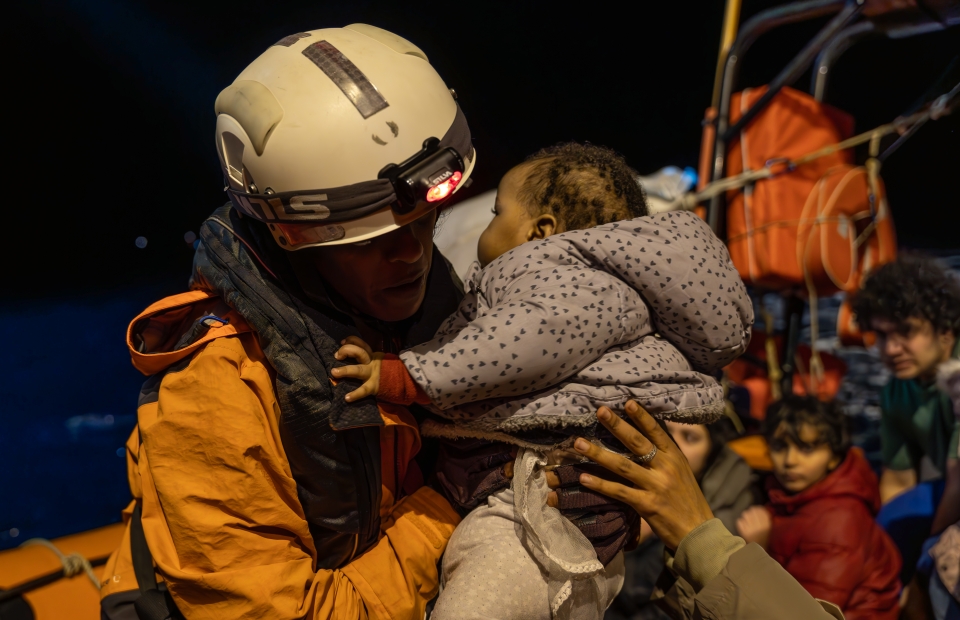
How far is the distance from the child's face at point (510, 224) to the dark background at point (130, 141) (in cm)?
97

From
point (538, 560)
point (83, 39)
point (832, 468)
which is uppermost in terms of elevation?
point (83, 39)

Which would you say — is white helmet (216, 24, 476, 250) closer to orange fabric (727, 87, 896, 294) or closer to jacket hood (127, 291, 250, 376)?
jacket hood (127, 291, 250, 376)

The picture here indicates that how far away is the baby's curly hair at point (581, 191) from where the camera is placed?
1469 millimetres

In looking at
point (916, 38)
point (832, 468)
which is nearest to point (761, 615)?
point (832, 468)

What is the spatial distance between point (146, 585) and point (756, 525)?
2.12 meters

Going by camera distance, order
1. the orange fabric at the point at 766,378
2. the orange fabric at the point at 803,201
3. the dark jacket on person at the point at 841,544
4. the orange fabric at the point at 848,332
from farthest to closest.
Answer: the orange fabric at the point at 766,378 < the orange fabric at the point at 848,332 < the orange fabric at the point at 803,201 < the dark jacket on person at the point at 841,544

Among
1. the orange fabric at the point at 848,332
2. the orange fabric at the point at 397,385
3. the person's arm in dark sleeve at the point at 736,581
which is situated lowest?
the orange fabric at the point at 848,332

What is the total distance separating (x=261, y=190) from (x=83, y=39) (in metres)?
1.04

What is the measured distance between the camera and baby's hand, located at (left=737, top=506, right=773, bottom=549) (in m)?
2.68

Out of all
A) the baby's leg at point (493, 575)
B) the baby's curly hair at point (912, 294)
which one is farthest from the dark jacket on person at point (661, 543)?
the baby's leg at point (493, 575)

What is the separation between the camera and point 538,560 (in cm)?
131

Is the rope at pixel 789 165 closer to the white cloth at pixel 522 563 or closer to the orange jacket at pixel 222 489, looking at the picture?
the white cloth at pixel 522 563

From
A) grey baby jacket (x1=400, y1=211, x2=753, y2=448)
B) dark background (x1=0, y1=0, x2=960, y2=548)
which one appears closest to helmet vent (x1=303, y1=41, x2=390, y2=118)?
grey baby jacket (x1=400, y1=211, x2=753, y2=448)

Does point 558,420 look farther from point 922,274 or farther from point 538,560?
point 922,274
